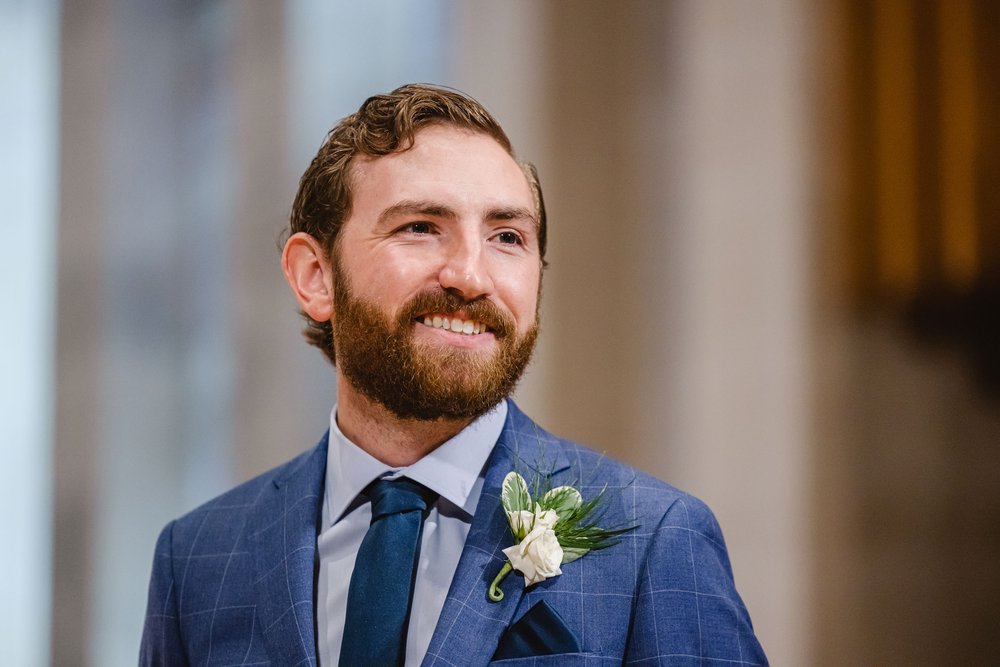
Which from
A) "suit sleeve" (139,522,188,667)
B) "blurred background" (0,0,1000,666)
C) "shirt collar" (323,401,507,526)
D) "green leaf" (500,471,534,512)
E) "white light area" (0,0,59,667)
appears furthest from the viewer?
"white light area" (0,0,59,667)

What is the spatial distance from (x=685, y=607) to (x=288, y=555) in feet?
2.44

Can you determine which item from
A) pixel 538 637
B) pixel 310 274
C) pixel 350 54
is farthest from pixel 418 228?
pixel 350 54

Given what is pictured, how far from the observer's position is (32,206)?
3.01 metres

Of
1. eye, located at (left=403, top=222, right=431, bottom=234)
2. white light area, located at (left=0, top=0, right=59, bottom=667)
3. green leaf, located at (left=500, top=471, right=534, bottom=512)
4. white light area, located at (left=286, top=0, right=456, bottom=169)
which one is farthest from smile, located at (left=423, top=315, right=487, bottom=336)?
white light area, located at (left=0, top=0, right=59, bottom=667)

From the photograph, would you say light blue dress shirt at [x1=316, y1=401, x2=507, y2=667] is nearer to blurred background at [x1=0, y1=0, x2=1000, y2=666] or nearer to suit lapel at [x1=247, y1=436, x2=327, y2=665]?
suit lapel at [x1=247, y1=436, x2=327, y2=665]

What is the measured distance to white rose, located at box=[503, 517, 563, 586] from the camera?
5.51ft

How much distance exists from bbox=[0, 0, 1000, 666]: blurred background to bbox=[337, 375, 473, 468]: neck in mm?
1032

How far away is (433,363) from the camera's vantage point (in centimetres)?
180

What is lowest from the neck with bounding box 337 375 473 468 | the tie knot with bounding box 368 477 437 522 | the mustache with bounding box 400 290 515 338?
the tie knot with bounding box 368 477 437 522

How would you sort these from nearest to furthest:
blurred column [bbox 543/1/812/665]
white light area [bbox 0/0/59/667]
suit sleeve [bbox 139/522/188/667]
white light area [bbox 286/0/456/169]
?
suit sleeve [bbox 139/522/188/667], blurred column [bbox 543/1/812/665], white light area [bbox 0/0/59/667], white light area [bbox 286/0/456/169]

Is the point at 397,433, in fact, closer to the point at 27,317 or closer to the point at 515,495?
the point at 515,495

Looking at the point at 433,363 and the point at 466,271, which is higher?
the point at 466,271

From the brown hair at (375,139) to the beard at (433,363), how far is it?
240mm

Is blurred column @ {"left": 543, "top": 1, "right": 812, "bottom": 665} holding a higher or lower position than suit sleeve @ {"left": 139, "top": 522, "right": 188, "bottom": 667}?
higher
